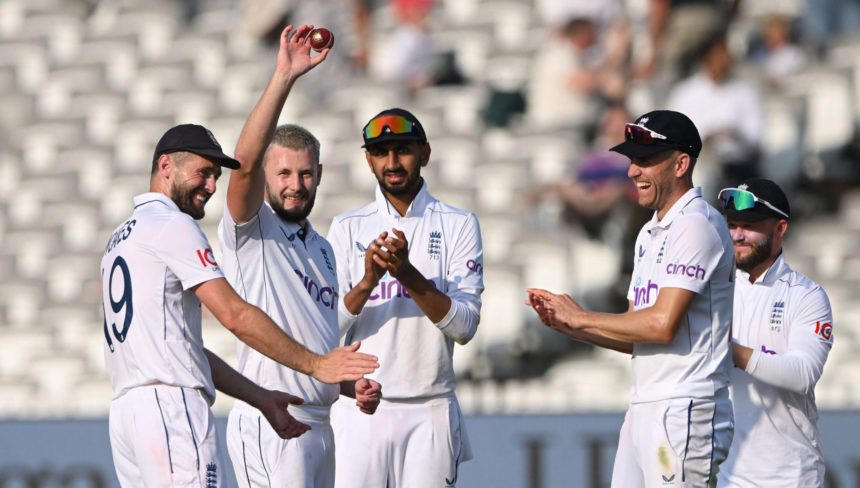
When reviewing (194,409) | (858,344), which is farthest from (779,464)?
(858,344)

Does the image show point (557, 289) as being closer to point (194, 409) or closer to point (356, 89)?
point (356, 89)

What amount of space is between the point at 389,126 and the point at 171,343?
1.60 metres

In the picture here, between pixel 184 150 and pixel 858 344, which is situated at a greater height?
pixel 184 150

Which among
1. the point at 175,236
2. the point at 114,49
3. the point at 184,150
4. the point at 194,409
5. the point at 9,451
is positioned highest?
the point at 114,49

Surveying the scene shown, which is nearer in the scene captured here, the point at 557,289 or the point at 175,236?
the point at 175,236

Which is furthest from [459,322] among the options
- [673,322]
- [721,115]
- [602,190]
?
[721,115]

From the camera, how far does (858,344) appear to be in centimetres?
962

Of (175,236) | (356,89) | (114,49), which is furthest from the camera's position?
(114,49)

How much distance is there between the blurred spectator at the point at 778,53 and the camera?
38.1 ft

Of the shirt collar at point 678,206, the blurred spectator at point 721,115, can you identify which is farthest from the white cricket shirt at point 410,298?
the blurred spectator at point 721,115

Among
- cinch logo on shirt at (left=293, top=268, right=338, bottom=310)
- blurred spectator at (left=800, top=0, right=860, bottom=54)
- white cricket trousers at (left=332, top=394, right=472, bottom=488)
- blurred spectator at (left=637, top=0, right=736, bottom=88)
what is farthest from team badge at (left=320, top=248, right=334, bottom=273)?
blurred spectator at (left=800, top=0, right=860, bottom=54)

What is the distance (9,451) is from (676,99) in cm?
615

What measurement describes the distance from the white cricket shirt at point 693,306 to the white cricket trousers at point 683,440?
0.15ft

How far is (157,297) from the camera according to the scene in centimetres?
457
